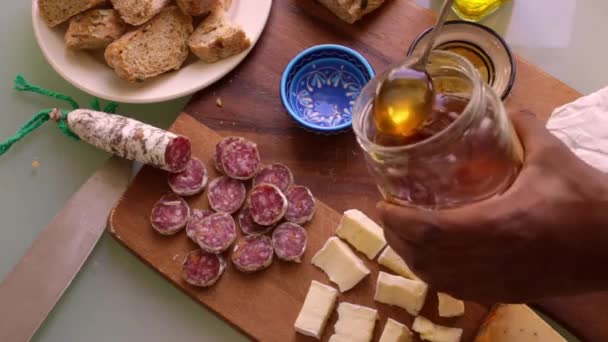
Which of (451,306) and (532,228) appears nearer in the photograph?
(532,228)

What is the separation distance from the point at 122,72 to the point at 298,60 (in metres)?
0.38

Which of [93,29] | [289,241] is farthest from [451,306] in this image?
[93,29]

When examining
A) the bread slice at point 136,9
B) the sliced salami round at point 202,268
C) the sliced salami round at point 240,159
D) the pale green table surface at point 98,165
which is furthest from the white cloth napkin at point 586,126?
the bread slice at point 136,9

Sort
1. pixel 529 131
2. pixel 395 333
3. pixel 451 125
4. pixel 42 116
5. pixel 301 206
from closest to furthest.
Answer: pixel 451 125, pixel 529 131, pixel 395 333, pixel 301 206, pixel 42 116

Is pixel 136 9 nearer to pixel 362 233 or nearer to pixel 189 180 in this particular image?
pixel 189 180

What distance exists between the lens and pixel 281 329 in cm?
121

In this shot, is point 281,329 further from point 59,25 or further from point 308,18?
point 59,25

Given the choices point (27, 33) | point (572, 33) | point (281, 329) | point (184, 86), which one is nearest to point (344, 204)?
point (281, 329)

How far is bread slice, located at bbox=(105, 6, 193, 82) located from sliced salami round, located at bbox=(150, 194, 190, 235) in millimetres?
279

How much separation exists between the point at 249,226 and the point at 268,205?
0.23 feet

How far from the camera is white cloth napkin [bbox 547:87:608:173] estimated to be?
46.0 inches

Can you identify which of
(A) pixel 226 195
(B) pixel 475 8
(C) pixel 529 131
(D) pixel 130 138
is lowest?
(A) pixel 226 195

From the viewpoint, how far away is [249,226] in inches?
49.9

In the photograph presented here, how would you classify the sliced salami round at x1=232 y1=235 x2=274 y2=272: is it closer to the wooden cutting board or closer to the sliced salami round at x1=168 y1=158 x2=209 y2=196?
the wooden cutting board
